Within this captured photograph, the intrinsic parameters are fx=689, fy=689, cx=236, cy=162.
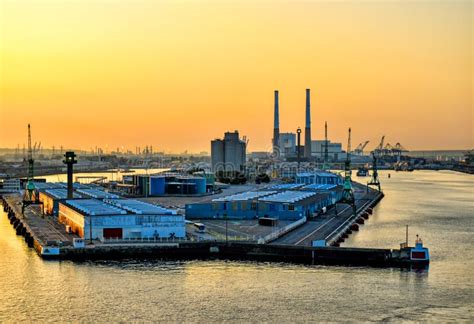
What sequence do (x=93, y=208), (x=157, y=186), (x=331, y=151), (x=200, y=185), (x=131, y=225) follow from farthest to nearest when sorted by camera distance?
(x=331, y=151) → (x=200, y=185) → (x=157, y=186) → (x=93, y=208) → (x=131, y=225)

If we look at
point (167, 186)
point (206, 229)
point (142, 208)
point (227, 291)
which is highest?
point (142, 208)

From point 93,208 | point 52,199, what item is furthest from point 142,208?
point 52,199

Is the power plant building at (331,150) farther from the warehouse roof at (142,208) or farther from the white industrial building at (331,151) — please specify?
the warehouse roof at (142,208)

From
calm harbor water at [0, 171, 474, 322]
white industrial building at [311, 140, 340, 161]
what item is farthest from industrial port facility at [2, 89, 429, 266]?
white industrial building at [311, 140, 340, 161]

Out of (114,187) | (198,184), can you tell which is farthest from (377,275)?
(114,187)

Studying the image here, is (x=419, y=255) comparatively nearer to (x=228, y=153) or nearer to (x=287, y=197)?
(x=287, y=197)

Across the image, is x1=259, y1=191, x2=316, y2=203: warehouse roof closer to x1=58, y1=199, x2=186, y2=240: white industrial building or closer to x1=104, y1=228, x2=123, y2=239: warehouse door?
x1=58, y1=199, x2=186, y2=240: white industrial building
